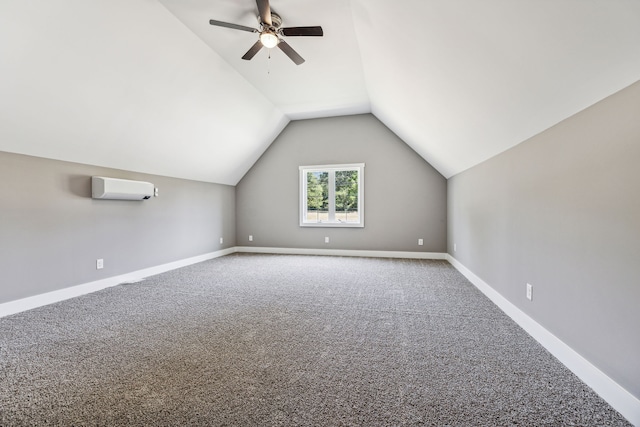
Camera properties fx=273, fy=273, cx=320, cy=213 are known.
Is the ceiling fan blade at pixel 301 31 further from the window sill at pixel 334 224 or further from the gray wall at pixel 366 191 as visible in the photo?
the window sill at pixel 334 224

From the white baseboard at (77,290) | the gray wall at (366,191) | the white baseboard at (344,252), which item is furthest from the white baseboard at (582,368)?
the white baseboard at (77,290)

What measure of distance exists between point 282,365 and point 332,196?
14.8ft

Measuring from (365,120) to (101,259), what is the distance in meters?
5.00

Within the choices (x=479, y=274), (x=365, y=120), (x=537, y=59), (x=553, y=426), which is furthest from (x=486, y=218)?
(x=365, y=120)

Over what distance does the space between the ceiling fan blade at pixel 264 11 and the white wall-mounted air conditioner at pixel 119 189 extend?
265 centimetres

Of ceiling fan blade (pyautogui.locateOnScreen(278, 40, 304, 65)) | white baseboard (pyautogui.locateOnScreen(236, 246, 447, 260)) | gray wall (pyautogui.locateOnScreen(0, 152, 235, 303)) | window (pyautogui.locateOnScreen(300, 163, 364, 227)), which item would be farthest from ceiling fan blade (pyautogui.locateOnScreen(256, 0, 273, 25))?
white baseboard (pyautogui.locateOnScreen(236, 246, 447, 260))

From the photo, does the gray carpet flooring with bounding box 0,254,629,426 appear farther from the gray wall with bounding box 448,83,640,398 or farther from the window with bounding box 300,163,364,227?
the window with bounding box 300,163,364,227

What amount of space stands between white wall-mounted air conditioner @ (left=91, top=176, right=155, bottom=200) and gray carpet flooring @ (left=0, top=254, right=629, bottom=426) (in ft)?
4.02

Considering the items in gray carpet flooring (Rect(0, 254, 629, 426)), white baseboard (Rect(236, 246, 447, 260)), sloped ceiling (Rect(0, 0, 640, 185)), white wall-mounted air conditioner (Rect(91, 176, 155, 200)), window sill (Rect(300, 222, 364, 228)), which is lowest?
Result: gray carpet flooring (Rect(0, 254, 629, 426))

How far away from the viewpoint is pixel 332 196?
6023 mm

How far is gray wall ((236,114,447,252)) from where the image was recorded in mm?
5441

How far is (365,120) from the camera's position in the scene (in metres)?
5.66

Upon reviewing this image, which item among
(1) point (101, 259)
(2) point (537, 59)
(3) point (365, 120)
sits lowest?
(1) point (101, 259)

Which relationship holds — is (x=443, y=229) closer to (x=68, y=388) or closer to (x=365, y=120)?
(x=365, y=120)
